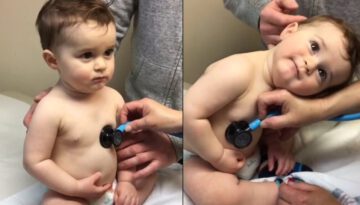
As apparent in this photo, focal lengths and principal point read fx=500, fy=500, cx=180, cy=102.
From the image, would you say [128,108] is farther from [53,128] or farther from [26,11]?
[26,11]

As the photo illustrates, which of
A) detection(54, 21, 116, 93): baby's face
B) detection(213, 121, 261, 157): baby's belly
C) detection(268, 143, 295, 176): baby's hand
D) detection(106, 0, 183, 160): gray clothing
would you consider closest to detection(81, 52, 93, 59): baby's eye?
detection(54, 21, 116, 93): baby's face

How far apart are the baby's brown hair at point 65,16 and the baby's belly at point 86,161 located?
146 millimetres

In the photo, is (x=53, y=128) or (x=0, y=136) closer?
(x=53, y=128)

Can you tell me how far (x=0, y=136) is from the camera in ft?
2.91

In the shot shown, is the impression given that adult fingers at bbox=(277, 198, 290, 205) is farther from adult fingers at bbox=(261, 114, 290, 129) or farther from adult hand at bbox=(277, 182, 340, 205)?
adult fingers at bbox=(261, 114, 290, 129)

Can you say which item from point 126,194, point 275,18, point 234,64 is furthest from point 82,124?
point 275,18

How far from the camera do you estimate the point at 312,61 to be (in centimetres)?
69

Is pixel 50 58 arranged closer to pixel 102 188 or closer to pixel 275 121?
pixel 102 188

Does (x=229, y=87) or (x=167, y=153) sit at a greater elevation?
(x=229, y=87)

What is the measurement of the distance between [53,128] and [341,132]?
1.47 ft

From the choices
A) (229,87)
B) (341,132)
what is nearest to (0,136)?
(229,87)

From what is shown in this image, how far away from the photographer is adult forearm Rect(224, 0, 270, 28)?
800 millimetres

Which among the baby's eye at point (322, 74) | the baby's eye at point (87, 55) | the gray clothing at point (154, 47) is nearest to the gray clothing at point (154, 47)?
the gray clothing at point (154, 47)

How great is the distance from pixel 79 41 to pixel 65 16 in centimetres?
4
